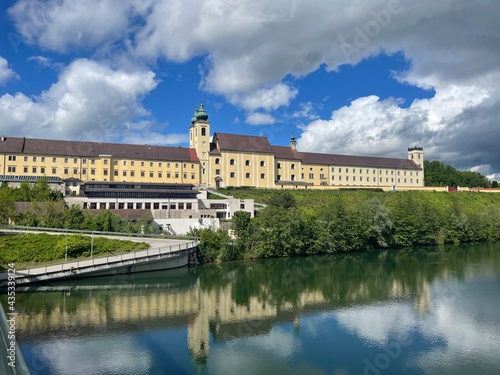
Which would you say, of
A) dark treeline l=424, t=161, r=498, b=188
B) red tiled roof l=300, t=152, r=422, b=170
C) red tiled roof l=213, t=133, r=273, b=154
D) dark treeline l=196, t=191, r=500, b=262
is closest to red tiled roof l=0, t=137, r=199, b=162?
red tiled roof l=213, t=133, r=273, b=154

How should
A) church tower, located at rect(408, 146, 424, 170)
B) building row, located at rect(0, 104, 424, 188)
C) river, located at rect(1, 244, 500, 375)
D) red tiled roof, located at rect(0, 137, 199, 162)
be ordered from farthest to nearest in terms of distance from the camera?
church tower, located at rect(408, 146, 424, 170)
building row, located at rect(0, 104, 424, 188)
red tiled roof, located at rect(0, 137, 199, 162)
river, located at rect(1, 244, 500, 375)

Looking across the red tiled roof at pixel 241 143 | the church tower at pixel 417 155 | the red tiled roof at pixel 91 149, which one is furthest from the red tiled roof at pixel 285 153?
the church tower at pixel 417 155

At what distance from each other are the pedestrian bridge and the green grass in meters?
1.41

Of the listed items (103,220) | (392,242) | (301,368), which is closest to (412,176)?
(392,242)

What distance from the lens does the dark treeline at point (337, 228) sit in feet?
117

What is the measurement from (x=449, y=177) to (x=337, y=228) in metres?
65.0

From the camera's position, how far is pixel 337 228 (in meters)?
40.3

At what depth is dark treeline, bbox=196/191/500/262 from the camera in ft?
117

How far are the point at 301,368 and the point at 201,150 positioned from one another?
46764 millimetres

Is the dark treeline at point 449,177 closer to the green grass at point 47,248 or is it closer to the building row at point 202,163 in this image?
the building row at point 202,163

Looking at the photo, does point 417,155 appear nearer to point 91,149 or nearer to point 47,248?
point 91,149

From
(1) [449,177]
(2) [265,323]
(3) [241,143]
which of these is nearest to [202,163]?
(3) [241,143]

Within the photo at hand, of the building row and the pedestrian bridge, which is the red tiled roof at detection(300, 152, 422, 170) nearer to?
the building row

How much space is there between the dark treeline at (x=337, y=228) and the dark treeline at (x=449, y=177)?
39.0m
